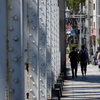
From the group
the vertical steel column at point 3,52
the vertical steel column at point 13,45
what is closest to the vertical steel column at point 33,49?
the vertical steel column at point 13,45

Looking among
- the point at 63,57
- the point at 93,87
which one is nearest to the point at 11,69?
the point at 93,87

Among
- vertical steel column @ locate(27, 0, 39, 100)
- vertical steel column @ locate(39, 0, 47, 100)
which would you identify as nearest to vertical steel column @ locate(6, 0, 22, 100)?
vertical steel column @ locate(27, 0, 39, 100)

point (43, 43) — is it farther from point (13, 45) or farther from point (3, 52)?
point (3, 52)

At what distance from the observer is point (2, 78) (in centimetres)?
477

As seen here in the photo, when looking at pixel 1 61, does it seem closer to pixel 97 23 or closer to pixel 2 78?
pixel 2 78

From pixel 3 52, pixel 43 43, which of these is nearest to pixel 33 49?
pixel 43 43

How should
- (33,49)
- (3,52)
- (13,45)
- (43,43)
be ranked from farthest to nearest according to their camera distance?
1. (43,43)
2. (33,49)
3. (13,45)
4. (3,52)

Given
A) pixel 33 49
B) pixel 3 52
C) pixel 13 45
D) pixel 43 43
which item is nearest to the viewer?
pixel 3 52

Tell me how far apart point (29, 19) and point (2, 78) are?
2774 millimetres

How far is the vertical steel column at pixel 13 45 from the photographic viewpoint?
4945 mm

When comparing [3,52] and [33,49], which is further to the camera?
[33,49]

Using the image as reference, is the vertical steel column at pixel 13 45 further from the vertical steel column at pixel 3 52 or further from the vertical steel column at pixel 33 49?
the vertical steel column at pixel 33 49

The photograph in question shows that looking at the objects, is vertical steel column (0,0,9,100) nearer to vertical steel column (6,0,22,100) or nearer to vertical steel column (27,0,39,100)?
vertical steel column (6,0,22,100)

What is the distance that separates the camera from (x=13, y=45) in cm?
497
